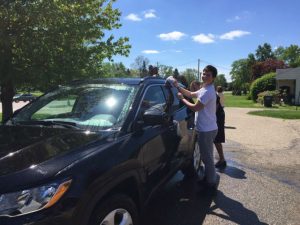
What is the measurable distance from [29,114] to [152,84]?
1523mm

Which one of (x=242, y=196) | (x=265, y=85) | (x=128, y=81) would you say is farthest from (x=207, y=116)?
(x=265, y=85)

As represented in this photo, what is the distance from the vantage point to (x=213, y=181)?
Result: 5840 mm

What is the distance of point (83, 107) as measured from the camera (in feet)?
14.1

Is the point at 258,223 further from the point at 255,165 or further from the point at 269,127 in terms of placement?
the point at 269,127

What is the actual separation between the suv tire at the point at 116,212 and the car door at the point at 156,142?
1.55ft

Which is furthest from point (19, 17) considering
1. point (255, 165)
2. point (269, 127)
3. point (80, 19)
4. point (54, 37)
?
point (269, 127)

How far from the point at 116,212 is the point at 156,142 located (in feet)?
3.84

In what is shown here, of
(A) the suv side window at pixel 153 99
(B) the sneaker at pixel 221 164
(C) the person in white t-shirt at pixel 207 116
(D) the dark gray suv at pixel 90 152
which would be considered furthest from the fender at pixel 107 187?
(B) the sneaker at pixel 221 164

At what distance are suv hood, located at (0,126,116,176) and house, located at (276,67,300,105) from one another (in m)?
32.1

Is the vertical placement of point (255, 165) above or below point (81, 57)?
below

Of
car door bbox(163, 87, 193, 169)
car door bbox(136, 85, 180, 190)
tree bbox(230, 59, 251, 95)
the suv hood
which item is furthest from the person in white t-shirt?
tree bbox(230, 59, 251, 95)

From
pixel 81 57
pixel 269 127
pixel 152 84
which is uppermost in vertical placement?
pixel 81 57

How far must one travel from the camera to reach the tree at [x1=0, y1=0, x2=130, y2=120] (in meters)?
7.86

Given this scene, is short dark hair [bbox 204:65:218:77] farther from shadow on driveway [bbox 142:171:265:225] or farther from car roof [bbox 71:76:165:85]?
shadow on driveway [bbox 142:171:265:225]
